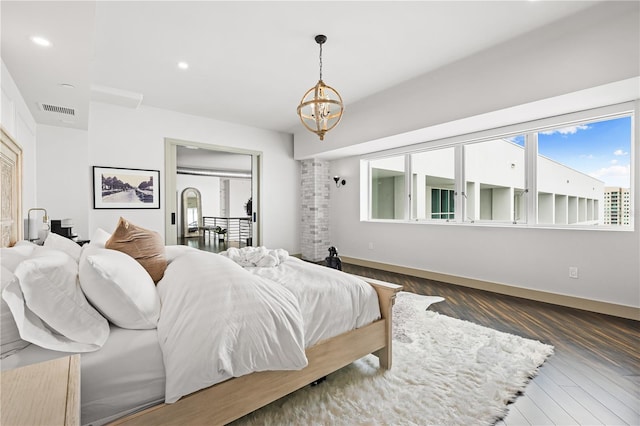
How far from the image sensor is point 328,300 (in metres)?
1.84

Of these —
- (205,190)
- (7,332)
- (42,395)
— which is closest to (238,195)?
(205,190)

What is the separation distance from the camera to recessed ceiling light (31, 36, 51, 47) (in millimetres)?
1913

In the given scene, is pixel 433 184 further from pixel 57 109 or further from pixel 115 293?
pixel 57 109

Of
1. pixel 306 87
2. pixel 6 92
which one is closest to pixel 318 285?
pixel 6 92

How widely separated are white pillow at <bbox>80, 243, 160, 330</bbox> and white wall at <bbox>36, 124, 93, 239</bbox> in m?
3.59

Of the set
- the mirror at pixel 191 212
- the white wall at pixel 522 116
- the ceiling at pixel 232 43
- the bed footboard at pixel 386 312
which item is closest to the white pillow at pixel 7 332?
the ceiling at pixel 232 43

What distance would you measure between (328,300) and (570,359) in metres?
1.96

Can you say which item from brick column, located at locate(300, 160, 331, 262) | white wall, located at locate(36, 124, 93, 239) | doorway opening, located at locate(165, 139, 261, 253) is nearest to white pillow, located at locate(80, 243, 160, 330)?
white wall, located at locate(36, 124, 93, 239)

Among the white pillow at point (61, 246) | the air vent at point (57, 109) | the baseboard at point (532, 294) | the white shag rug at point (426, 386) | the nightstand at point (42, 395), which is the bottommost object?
the white shag rug at point (426, 386)

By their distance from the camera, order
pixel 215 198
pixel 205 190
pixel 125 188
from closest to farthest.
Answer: pixel 125 188, pixel 205 190, pixel 215 198

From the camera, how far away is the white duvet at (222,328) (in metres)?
1.25

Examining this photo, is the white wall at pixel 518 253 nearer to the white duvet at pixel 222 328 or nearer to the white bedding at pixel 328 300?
the white bedding at pixel 328 300

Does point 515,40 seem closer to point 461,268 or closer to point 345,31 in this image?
point 345,31

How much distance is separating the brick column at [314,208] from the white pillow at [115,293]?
16.2 ft
